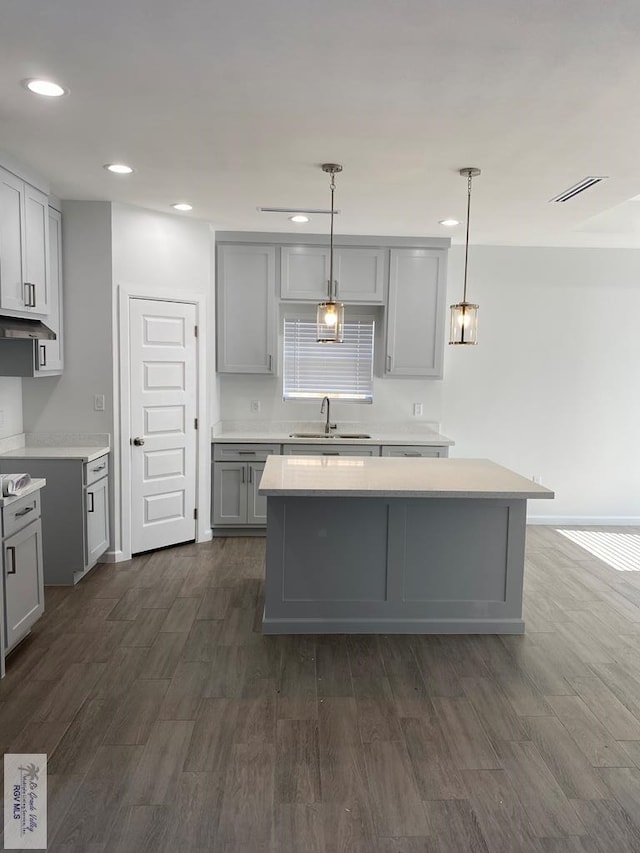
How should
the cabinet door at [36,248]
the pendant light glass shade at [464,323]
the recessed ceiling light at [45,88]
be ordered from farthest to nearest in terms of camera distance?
the cabinet door at [36,248], the pendant light glass shade at [464,323], the recessed ceiling light at [45,88]

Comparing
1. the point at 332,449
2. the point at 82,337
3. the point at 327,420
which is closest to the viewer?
the point at 82,337

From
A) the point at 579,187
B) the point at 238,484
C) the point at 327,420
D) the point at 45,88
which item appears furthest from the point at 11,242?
the point at 579,187

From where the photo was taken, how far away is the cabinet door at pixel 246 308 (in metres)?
5.30

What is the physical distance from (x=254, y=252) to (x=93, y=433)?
205cm

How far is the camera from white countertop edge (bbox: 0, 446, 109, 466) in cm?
404

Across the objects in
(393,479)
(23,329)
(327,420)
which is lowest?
(393,479)

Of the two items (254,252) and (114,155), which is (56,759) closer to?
(114,155)

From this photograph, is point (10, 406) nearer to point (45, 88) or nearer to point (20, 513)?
point (20, 513)

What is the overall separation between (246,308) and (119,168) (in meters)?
1.87

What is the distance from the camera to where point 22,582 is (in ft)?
10.3

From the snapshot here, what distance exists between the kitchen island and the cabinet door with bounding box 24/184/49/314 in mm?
1864

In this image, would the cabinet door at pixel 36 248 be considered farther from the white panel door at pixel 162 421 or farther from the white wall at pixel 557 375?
the white wall at pixel 557 375

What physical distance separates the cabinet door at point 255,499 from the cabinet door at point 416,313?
144cm

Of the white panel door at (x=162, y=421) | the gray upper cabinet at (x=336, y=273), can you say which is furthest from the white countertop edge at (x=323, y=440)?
the gray upper cabinet at (x=336, y=273)
